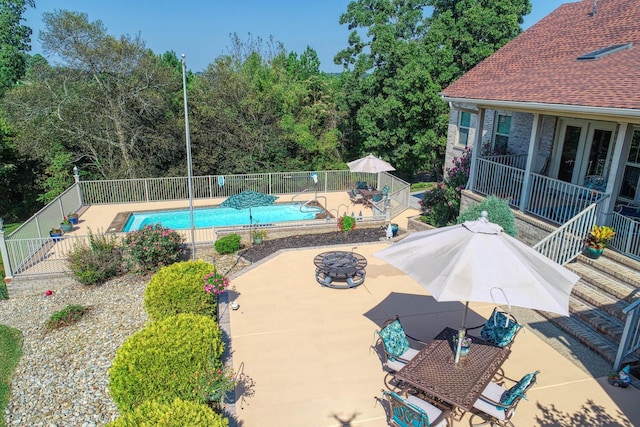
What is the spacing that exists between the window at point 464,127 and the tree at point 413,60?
411cm

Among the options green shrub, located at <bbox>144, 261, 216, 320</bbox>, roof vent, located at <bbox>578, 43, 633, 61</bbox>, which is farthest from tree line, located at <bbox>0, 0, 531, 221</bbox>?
green shrub, located at <bbox>144, 261, 216, 320</bbox>

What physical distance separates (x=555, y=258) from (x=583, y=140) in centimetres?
484

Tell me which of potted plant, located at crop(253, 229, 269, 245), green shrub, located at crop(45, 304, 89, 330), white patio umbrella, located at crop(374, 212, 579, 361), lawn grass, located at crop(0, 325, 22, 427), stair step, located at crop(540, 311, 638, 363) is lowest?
lawn grass, located at crop(0, 325, 22, 427)

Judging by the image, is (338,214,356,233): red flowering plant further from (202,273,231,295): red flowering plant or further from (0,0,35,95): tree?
(0,0,35,95): tree

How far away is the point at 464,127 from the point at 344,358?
1387 cm

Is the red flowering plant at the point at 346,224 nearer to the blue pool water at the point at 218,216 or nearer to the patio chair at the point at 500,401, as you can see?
the blue pool water at the point at 218,216

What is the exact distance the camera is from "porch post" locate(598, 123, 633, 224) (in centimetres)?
870

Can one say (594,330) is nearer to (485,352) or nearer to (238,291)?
(485,352)

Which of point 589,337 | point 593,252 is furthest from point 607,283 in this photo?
point 589,337

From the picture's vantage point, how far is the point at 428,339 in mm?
7711

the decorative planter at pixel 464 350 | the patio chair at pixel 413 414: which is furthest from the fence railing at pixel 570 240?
the patio chair at pixel 413 414

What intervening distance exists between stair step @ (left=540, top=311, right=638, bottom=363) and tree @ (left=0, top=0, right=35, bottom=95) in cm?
4458

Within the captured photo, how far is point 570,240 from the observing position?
9367 millimetres

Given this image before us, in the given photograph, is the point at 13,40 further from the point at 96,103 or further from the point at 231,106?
the point at 231,106
